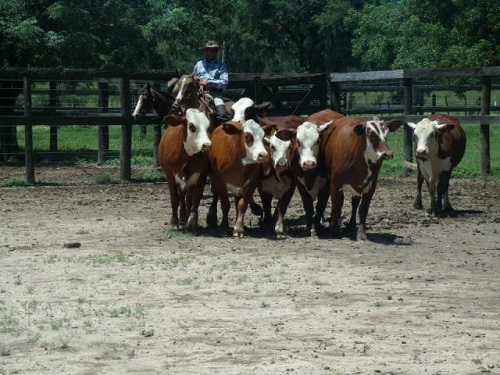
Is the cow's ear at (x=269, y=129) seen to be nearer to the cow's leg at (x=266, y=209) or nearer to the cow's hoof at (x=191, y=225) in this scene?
the cow's leg at (x=266, y=209)

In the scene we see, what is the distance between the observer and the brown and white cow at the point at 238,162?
44.5 ft

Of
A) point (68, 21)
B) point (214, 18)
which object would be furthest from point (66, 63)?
point (214, 18)

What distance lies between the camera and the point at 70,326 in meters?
8.30

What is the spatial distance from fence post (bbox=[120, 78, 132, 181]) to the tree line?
5.13m

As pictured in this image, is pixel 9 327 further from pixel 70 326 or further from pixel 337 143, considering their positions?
pixel 337 143

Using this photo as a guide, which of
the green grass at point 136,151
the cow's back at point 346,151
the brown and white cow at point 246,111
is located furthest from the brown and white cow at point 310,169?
the green grass at point 136,151

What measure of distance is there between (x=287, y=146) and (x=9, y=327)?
600 centimetres

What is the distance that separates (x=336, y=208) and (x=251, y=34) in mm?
54802

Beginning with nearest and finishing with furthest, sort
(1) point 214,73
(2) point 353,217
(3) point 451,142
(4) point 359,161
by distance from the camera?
(4) point 359,161
(2) point 353,217
(3) point 451,142
(1) point 214,73

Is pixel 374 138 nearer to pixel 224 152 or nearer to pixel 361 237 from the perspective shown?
pixel 361 237

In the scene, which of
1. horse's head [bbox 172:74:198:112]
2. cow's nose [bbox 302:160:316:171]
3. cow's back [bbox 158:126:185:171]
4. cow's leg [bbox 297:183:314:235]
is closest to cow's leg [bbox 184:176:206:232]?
cow's back [bbox 158:126:185:171]

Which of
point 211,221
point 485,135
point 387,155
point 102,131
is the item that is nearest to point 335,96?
Result: point 485,135

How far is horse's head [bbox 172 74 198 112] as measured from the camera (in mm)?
15180

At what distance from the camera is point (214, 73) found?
1623 cm
